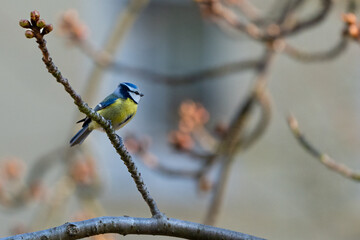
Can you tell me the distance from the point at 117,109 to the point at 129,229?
0.43 meters

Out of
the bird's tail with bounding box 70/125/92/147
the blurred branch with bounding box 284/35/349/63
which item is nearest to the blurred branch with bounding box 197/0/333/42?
the blurred branch with bounding box 284/35/349/63

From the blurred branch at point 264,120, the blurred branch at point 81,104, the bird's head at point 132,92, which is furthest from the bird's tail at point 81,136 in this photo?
the blurred branch at point 264,120

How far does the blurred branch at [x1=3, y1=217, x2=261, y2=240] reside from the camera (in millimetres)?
1379

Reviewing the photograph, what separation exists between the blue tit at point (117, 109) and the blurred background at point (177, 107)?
288 cm

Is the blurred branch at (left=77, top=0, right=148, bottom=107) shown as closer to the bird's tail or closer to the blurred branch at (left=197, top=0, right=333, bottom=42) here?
the blurred branch at (left=197, top=0, right=333, bottom=42)

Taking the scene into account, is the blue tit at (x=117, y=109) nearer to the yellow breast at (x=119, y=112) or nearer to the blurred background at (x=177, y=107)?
the yellow breast at (x=119, y=112)

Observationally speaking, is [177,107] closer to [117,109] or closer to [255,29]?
[255,29]

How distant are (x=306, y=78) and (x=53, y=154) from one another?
2.92 metres

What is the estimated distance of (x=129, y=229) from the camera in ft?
4.77

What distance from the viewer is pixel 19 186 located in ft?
12.3

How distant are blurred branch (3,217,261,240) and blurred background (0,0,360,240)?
3.13 metres

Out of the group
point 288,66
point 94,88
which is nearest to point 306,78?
point 288,66

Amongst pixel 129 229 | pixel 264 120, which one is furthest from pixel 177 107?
pixel 129 229

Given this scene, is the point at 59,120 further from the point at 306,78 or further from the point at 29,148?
the point at 306,78
